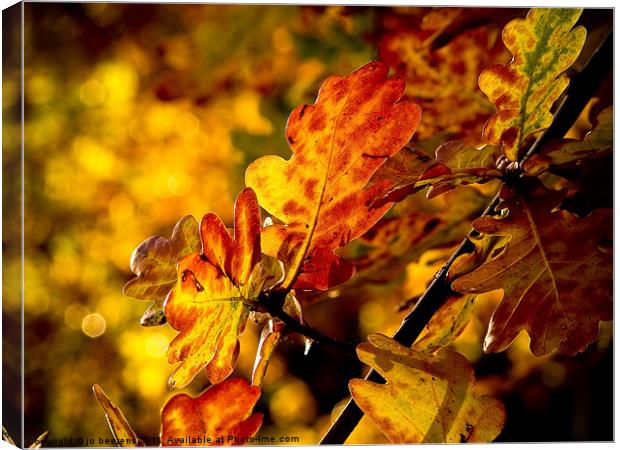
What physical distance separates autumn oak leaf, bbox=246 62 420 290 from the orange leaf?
11cm

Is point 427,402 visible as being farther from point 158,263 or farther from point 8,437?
point 8,437

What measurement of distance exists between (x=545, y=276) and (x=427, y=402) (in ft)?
0.41

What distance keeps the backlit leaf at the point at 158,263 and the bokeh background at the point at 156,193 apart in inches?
8.2

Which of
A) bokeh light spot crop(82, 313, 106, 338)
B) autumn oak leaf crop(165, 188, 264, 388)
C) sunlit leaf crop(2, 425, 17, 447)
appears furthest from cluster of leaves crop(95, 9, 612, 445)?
bokeh light spot crop(82, 313, 106, 338)

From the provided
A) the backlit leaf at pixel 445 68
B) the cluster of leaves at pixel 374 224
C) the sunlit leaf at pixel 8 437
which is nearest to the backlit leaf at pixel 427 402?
the cluster of leaves at pixel 374 224

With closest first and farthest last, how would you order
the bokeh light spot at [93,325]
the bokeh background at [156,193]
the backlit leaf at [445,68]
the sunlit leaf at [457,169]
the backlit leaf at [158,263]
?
the sunlit leaf at [457,169], the backlit leaf at [158,263], the backlit leaf at [445,68], the bokeh background at [156,193], the bokeh light spot at [93,325]

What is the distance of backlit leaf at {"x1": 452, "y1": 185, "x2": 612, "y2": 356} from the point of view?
52cm

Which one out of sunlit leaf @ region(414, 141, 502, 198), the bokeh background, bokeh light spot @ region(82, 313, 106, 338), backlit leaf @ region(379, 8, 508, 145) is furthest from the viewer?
bokeh light spot @ region(82, 313, 106, 338)

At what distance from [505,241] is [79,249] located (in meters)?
0.62

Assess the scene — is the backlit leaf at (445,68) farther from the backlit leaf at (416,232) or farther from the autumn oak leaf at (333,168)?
the autumn oak leaf at (333,168)

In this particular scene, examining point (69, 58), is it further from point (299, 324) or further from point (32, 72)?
point (299, 324)

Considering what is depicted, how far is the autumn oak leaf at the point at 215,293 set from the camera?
48cm

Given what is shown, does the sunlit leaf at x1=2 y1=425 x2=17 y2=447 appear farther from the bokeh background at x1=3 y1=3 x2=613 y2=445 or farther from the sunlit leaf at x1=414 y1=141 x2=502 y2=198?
the sunlit leaf at x1=414 y1=141 x2=502 y2=198

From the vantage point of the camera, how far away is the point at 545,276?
543 millimetres
